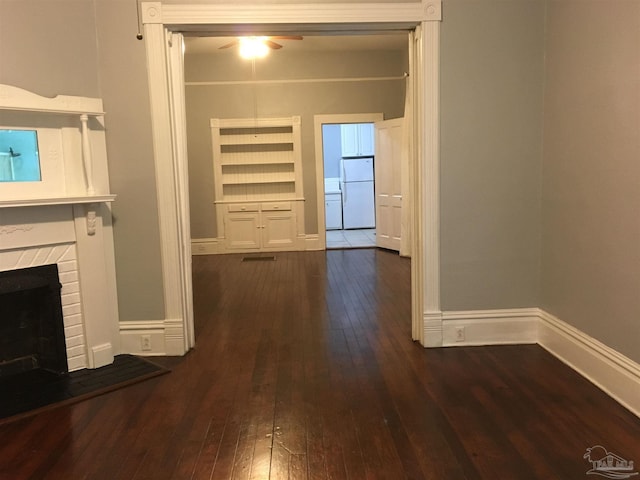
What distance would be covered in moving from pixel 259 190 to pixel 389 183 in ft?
7.72

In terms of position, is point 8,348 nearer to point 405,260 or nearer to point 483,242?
point 483,242

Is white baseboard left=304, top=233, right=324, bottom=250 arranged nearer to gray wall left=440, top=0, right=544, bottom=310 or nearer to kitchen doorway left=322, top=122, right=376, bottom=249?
kitchen doorway left=322, top=122, right=376, bottom=249

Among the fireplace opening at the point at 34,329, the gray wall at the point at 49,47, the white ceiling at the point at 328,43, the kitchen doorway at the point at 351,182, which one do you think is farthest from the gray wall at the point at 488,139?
the kitchen doorway at the point at 351,182

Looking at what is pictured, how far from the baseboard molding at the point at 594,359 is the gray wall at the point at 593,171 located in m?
0.06

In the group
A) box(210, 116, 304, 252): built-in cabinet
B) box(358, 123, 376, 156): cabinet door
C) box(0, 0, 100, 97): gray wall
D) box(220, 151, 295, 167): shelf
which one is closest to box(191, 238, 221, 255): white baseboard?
box(210, 116, 304, 252): built-in cabinet

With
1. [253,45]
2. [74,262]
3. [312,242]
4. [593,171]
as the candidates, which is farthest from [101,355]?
[312,242]

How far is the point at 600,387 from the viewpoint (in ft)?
9.68

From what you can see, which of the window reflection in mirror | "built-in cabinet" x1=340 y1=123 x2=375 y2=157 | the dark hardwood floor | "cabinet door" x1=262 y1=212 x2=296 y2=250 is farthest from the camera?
"built-in cabinet" x1=340 y1=123 x2=375 y2=157

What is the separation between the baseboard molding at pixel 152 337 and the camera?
3746mm

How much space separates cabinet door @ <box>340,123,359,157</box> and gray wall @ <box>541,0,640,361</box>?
8488 mm

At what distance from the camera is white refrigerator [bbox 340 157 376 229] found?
11.7m

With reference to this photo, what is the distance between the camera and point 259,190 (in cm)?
914

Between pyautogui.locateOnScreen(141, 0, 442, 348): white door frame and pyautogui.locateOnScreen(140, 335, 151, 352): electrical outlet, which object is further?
pyautogui.locateOnScreen(140, 335, 151, 352): electrical outlet

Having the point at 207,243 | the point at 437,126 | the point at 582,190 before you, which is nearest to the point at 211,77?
the point at 207,243
